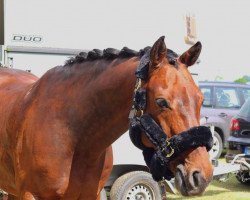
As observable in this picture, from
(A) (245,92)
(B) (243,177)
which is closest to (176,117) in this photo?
(B) (243,177)

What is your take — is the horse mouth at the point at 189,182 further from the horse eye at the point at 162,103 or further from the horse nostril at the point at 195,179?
the horse eye at the point at 162,103

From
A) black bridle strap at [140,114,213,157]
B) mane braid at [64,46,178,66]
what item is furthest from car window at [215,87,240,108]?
black bridle strap at [140,114,213,157]

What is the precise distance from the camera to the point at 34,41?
5.58 meters

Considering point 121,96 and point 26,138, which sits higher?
point 121,96

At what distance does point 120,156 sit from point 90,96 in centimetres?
284

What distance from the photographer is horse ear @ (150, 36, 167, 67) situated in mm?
2516

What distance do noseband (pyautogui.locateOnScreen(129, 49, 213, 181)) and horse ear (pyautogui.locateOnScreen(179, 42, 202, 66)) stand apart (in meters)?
0.11

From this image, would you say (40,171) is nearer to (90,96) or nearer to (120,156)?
(90,96)

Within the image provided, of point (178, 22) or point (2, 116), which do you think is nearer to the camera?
point (2, 116)

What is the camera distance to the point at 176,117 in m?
2.38

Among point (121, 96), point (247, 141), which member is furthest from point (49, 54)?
point (247, 141)

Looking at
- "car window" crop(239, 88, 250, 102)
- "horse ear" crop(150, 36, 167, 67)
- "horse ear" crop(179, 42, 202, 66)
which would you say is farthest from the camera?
"car window" crop(239, 88, 250, 102)

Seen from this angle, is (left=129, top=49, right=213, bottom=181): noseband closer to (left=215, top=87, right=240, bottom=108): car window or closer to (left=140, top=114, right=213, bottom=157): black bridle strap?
(left=140, top=114, right=213, bottom=157): black bridle strap

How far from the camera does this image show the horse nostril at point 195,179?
229 cm
